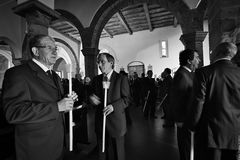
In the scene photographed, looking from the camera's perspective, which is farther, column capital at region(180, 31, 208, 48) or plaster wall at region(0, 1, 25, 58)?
plaster wall at region(0, 1, 25, 58)

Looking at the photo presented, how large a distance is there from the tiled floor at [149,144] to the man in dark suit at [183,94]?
0.78 metres

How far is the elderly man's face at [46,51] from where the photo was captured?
1.25 metres

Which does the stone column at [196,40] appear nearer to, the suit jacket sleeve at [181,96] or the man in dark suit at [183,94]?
the man in dark suit at [183,94]

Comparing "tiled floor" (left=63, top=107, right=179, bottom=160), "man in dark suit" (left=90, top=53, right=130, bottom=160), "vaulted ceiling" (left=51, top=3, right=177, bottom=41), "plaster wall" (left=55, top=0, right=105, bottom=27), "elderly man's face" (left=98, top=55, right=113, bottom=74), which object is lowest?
"tiled floor" (left=63, top=107, right=179, bottom=160)

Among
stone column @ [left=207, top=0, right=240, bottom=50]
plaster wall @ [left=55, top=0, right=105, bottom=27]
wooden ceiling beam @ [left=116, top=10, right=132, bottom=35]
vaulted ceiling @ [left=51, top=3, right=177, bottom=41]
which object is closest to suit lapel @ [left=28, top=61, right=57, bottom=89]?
stone column @ [left=207, top=0, right=240, bottom=50]

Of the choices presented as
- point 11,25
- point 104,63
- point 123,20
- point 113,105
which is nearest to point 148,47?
point 123,20

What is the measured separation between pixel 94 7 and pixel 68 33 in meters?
7.77

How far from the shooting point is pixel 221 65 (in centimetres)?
145

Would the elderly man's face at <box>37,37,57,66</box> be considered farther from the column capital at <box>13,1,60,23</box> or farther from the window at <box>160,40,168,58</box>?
the window at <box>160,40,168,58</box>

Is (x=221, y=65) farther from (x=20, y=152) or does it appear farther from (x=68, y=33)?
(x=68, y=33)

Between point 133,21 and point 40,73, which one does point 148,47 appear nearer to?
point 133,21

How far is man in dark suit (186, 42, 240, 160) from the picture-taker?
141 centimetres

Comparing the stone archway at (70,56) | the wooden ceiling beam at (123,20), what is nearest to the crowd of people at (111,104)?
the wooden ceiling beam at (123,20)

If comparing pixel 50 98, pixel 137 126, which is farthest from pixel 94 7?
pixel 50 98
